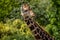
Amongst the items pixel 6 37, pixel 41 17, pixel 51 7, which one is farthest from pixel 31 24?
pixel 41 17

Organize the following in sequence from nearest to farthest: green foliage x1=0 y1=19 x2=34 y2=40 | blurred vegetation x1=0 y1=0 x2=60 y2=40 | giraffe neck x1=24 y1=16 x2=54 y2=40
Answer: giraffe neck x1=24 y1=16 x2=54 y2=40, green foliage x1=0 y1=19 x2=34 y2=40, blurred vegetation x1=0 y1=0 x2=60 y2=40

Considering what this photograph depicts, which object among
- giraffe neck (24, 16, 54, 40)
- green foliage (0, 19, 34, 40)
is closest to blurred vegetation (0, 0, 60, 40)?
green foliage (0, 19, 34, 40)

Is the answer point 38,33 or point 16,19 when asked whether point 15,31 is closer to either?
point 16,19

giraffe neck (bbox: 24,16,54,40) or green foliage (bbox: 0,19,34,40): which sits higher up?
giraffe neck (bbox: 24,16,54,40)

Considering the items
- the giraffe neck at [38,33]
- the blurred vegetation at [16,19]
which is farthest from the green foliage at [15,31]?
the giraffe neck at [38,33]

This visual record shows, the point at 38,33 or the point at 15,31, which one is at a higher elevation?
the point at 38,33

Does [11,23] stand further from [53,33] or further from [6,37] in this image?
[53,33]

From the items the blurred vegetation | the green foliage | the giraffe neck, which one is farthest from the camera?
the blurred vegetation

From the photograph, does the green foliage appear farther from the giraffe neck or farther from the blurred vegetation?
the giraffe neck

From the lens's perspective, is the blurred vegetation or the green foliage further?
the blurred vegetation

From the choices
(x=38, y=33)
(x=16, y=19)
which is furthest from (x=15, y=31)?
(x=38, y=33)

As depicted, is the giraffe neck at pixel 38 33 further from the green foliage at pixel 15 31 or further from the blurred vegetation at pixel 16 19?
the green foliage at pixel 15 31
